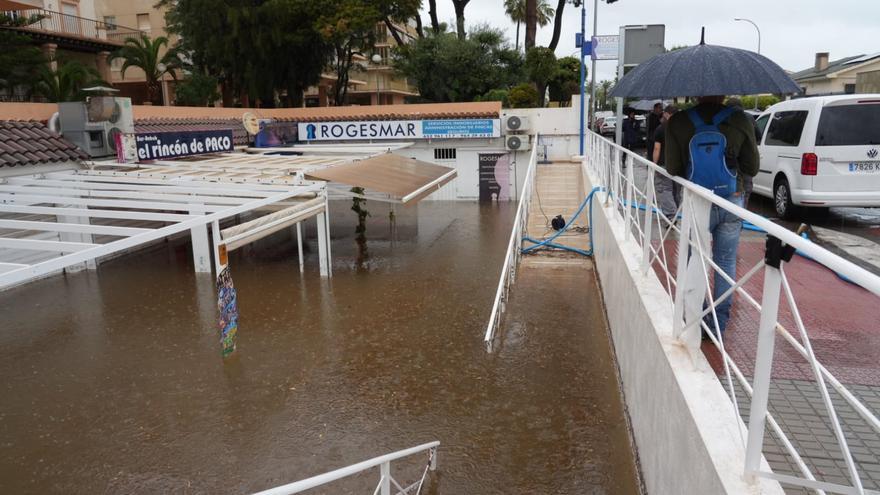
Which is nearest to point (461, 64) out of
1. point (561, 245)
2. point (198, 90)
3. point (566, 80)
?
point (566, 80)

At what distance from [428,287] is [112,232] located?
5.54 m

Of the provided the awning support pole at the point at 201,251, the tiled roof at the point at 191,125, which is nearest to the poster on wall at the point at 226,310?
the awning support pole at the point at 201,251

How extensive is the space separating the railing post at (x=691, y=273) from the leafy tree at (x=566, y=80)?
33.6 metres

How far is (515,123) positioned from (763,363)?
2197cm

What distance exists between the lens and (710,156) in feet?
14.6

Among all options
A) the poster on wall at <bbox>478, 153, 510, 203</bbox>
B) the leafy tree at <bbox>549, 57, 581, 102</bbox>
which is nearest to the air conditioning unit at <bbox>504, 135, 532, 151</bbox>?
the poster on wall at <bbox>478, 153, 510, 203</bbox>

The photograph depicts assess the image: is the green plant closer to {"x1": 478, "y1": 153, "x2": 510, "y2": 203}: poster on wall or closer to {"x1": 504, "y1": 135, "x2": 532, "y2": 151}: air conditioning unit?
{"x1": 478, "y1": 153, "x2": 510, "y2": 203}: poster on wall

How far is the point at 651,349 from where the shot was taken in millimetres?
4098

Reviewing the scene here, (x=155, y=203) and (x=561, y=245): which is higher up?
(x=155, y=203)

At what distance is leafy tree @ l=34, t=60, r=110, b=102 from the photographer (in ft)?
75.8

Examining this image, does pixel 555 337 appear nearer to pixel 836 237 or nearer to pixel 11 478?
pixel 836 237

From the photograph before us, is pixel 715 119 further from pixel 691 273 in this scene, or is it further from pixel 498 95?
pixel 498 95

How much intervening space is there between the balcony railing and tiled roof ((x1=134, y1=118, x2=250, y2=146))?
983 centimetres

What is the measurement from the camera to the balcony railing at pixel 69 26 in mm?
25609
